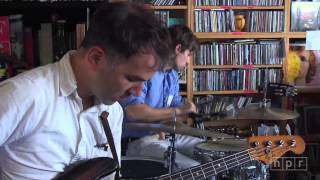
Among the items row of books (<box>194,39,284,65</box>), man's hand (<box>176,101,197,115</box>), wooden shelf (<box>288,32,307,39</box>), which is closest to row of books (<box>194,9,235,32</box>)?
row of books (<box>194,39,284,65</box>)

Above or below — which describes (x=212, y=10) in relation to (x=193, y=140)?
above

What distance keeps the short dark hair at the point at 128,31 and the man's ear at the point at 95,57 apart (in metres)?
0.01

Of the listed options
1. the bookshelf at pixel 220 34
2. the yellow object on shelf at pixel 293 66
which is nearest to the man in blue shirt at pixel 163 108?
the bookshelf at pixel 220 34

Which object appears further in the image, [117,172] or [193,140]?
[193,140]

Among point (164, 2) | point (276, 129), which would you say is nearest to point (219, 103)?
point (276, 129)

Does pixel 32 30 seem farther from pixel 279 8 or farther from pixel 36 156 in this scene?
pixel 36 156

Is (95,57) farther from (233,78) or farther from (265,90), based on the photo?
(233,78)

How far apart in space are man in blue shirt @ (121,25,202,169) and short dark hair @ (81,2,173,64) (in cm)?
115

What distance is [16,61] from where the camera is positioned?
252cm

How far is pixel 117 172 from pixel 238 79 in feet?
6.42

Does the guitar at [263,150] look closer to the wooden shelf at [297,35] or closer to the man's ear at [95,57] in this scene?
the man's ear at [95,57]

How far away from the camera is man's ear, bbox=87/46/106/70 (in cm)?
93

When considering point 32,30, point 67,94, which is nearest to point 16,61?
point 32,30

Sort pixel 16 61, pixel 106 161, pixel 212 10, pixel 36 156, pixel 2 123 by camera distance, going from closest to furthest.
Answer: pixel 2 123 < pixel 36 156 < pixel 106 161 < pixel 16 61 < pixel 212 10
